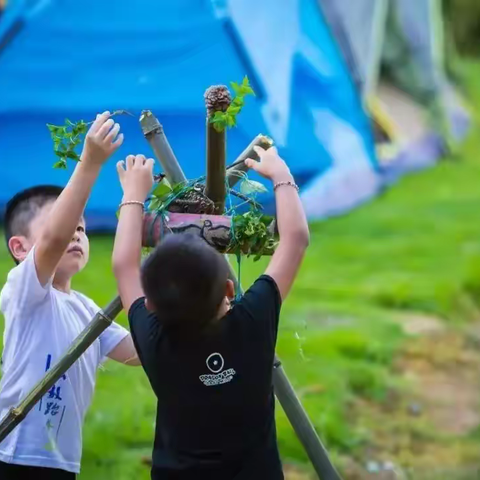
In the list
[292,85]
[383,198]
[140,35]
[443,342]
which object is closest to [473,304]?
[443,342]

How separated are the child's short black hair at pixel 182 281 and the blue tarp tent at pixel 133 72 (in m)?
3.37

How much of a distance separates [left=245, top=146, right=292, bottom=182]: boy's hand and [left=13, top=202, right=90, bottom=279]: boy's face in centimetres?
48

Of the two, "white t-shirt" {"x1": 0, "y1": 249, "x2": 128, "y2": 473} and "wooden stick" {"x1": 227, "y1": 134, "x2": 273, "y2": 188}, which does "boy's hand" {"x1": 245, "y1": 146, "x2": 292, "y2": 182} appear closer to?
"wooden stick" {"x1": 227, "y1": 134, "x2": 273, "y2": 188}

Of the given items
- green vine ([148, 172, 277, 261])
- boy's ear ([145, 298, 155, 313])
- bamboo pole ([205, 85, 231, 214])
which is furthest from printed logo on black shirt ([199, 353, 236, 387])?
bamboo pole ([205, 85, 231, 214])

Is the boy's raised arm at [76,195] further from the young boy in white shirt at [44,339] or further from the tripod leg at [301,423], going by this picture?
the tripod leg at [301,423]

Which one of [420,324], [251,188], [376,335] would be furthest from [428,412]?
[251,188]

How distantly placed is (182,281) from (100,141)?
0.38 meters

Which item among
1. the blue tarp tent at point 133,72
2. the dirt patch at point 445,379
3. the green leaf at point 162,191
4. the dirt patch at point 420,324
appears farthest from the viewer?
the blue tarp tent at point 133,72

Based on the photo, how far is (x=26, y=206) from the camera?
221cm

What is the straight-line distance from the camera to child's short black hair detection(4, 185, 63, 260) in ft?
7.22

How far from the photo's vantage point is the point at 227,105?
190 centimetres

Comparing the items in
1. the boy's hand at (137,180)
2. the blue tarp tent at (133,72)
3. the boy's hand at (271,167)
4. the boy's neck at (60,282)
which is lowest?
the blue tarp tent at (133,72)

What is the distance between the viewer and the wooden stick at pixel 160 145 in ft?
6.73

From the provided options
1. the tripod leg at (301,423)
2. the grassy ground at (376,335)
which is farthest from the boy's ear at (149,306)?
the grassy ground at (376,335)
